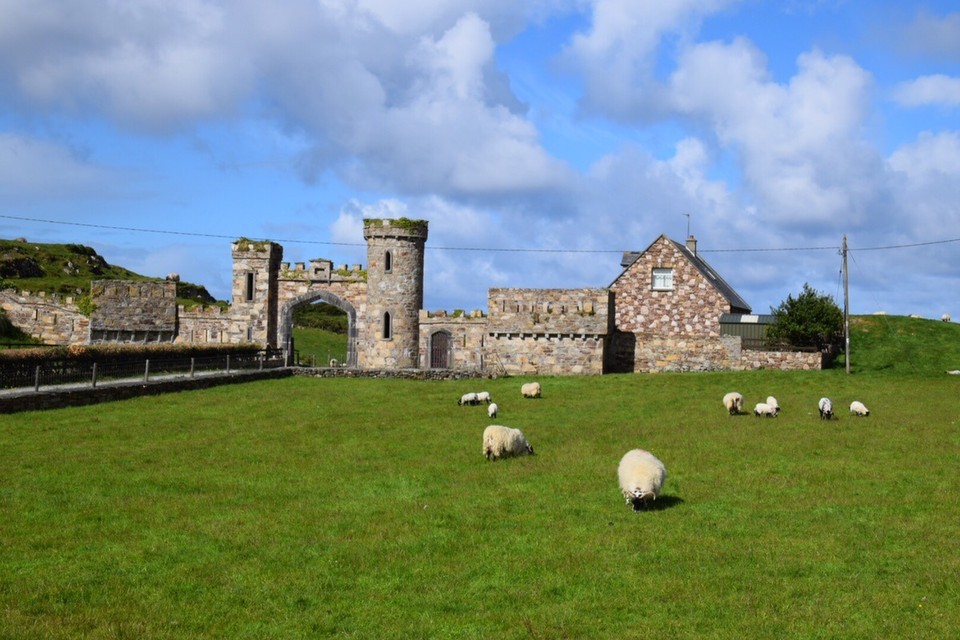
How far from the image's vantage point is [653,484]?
16125mm

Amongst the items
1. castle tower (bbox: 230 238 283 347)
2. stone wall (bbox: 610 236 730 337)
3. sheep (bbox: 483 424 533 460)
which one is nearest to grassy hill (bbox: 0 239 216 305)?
castle tower (bbox: 230 238 283 347)

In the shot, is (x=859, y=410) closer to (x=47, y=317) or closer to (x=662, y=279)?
(x=662, y=279)

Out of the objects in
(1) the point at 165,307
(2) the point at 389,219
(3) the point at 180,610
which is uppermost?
(2) the point at 389,219

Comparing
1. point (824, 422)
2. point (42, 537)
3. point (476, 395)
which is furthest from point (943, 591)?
point (476, 395)

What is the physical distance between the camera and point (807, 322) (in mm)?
50062

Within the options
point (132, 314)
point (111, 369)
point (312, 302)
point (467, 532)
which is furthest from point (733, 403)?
point (132, 314)

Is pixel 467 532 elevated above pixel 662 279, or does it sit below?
below

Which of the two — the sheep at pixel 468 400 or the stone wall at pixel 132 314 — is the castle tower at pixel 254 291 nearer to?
the stone wall at pixel 132 314

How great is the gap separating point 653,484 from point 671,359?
35539 millimetres

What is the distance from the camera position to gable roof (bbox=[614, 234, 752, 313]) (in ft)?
181

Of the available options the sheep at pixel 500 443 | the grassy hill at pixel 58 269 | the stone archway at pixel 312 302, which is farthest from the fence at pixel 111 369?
the grassy hill at pixel 58 269

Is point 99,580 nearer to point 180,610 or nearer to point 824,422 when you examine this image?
point 180,610

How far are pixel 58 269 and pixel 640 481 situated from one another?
9988 cm

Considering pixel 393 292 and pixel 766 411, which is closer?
pixel 766 411
